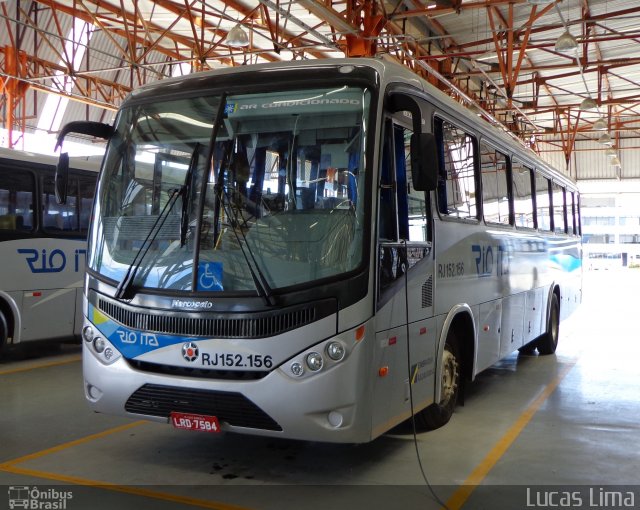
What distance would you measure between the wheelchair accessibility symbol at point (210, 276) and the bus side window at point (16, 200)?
5993 millimetres

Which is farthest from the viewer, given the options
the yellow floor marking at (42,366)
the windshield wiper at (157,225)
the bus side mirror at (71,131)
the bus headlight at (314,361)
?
the yellow floor marking at (42,366)

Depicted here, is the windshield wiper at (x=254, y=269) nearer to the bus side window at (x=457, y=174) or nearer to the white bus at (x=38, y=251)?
the bus side window at (x=457, y=174)

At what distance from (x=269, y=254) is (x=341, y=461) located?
1945 mm

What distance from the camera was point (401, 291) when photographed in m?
5.52

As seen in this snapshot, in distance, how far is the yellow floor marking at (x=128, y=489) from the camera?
4.92 metres

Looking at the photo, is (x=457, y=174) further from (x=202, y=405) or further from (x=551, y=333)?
(x=551, y=333)

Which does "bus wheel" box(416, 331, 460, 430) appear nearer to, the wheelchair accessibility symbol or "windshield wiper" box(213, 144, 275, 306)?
"windshield wiper" box(213, 144, 275, 306)

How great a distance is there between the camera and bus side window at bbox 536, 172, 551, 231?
10695 millimetres

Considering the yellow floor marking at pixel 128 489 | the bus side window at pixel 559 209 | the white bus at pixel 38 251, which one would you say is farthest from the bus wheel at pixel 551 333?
the yellow floor marking at pixel 128 489

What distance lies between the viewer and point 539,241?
1048 cm

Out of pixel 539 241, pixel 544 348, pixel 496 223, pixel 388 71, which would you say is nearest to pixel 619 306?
pixel 544 348

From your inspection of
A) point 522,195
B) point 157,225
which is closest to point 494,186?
point 522,195

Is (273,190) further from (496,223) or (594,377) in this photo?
(594,377)

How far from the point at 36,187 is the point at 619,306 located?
17182 millimetres
